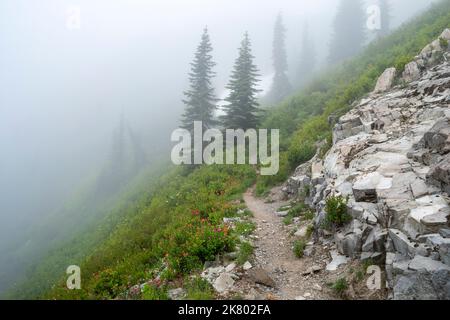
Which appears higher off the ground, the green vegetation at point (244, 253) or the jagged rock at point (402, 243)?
the jagged rock at point (402, 243)

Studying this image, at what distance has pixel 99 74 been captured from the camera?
11888 cm

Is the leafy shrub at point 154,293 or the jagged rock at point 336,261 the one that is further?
the jagged rock at point 336,261

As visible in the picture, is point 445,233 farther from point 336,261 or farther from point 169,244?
point 169,244

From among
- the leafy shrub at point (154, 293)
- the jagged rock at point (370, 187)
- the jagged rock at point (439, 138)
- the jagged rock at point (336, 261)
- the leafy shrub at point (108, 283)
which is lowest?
the leafy shrub at point (108, 283)

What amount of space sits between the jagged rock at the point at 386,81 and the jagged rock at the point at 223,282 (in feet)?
42.6

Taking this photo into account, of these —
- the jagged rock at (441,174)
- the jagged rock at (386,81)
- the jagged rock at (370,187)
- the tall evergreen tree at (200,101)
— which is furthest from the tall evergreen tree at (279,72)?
the jagged rock at (441,174)

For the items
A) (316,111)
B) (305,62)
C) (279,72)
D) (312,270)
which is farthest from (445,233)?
(305,62)

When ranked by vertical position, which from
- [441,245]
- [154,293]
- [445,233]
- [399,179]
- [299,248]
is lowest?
[154,293]

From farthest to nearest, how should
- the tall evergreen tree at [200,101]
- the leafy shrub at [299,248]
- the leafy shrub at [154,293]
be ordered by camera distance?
1. the tall evergreen tree at [200,101]
2. the leafy shrub at [299,248]
3. the leafy shrub at [154,293]

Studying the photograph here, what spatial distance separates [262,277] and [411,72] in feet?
42.7

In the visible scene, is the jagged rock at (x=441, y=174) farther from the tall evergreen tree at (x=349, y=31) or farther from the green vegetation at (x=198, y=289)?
the tall evergreen tree at (x=349, y=31)

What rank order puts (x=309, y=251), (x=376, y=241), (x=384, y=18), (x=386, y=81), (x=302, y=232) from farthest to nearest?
(x=384, y=18)
(x=386, y=81)
(x=302, y=232)
(x=309, y=251)
(x=376, y=241)

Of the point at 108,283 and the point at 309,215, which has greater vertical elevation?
the point at 309,215

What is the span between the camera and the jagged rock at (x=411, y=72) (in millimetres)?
14859
